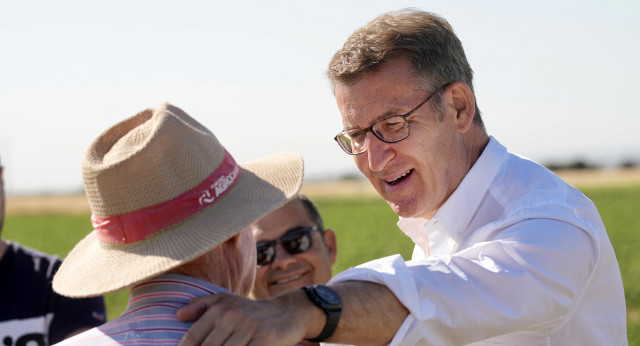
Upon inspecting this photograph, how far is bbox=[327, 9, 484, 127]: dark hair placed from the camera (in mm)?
2818

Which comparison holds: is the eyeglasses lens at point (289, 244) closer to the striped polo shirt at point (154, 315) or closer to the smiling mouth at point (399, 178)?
the smiling mouth at point (399, 178)

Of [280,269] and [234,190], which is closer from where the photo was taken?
[234,190]

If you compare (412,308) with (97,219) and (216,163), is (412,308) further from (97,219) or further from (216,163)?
(97,219)

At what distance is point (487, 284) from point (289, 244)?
2257 millimetres

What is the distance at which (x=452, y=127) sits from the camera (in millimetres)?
2918

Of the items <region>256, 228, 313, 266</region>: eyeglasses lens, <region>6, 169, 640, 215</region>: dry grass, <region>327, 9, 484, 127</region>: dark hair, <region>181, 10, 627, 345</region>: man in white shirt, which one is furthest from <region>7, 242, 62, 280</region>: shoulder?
<region>6, 169, 640, 215</region>: dry grass

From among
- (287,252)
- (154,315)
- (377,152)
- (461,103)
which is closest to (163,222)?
(154,315)

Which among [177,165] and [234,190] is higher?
[177,165]

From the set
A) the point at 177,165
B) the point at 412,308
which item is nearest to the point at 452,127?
the point at 412,308

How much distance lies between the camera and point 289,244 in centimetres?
421

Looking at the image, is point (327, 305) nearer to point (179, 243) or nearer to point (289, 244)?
point (179, 243)

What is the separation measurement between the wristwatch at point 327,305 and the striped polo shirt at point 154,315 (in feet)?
0.83

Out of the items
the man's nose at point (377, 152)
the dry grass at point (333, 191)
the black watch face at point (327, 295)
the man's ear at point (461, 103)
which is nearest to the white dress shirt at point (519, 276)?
the black watch face at point (327, 295)

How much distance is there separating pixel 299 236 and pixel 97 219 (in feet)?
7.41
